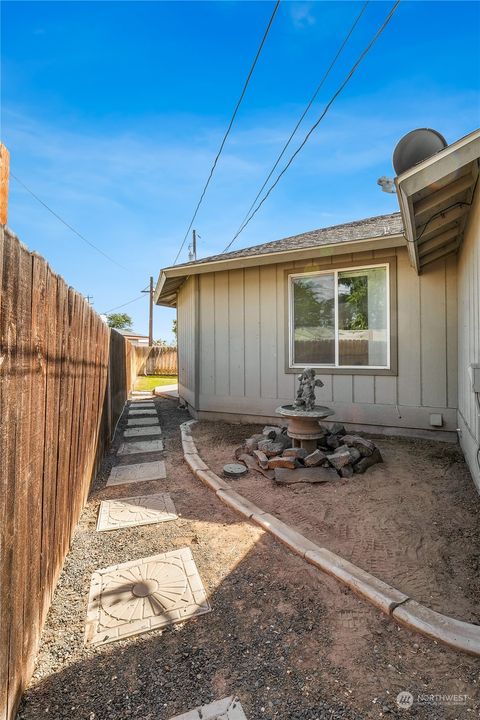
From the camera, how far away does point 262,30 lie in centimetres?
536

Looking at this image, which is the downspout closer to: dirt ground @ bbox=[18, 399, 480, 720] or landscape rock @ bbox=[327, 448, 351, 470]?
landscape rock @ bbox=[327, 448, 351, 470]

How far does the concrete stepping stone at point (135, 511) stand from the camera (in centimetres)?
284

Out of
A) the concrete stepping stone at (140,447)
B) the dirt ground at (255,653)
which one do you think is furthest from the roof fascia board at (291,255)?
the dirt ground at (255,653)

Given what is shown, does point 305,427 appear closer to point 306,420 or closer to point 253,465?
point 306,420

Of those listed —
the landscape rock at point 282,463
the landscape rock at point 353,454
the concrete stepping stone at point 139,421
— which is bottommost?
the concrete stepping stone at point 139,421

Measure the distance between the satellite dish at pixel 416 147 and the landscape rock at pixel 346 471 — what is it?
10.1ft

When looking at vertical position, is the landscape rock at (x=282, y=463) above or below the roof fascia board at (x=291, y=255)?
below

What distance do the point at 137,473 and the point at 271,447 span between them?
5.32 ft

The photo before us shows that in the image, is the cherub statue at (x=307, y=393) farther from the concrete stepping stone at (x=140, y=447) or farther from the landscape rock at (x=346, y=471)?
the concrete stepping stone at (x=140, y=447)

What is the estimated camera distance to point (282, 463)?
3.82 metres

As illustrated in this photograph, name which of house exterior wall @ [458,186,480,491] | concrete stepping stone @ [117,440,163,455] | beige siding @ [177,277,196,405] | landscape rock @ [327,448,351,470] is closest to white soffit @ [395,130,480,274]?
house exterior wall @ [458,186,480,491]

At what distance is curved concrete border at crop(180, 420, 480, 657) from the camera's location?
1611 mm

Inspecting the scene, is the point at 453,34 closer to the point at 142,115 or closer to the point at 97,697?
the point at 142,115

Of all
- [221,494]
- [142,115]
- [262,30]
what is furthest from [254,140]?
[221,494]
